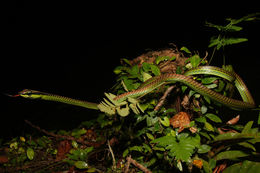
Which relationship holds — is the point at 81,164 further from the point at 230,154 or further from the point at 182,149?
the point at 230,154

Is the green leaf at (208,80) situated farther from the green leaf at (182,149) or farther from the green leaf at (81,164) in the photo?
the green leaf at (81,164)

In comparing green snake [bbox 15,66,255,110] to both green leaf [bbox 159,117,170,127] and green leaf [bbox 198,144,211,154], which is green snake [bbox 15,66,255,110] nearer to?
green leaf [bbox 159,117,170,127]

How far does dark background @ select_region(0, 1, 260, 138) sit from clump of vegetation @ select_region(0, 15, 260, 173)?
672mm

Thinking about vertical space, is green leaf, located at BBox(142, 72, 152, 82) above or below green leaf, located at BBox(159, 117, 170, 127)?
above

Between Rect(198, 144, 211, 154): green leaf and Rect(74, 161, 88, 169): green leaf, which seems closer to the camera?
Rect(198, 144, 211, 154): green leaf

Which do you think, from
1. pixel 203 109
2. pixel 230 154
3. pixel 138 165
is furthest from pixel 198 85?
pixel 138 165

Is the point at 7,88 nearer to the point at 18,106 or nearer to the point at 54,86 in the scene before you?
the point at 18,106

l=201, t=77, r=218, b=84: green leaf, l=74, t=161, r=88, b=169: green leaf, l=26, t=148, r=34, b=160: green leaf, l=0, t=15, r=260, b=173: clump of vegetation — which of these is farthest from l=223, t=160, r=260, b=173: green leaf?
l=26, t=148, r=34, b=160: green leaf

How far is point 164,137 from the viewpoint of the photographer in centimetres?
154

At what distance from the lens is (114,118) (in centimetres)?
219

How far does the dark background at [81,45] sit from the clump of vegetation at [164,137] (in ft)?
2.21

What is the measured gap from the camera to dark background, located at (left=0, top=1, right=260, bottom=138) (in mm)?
2801

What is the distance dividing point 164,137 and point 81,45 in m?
2.79

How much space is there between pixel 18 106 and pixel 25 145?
912 mm
